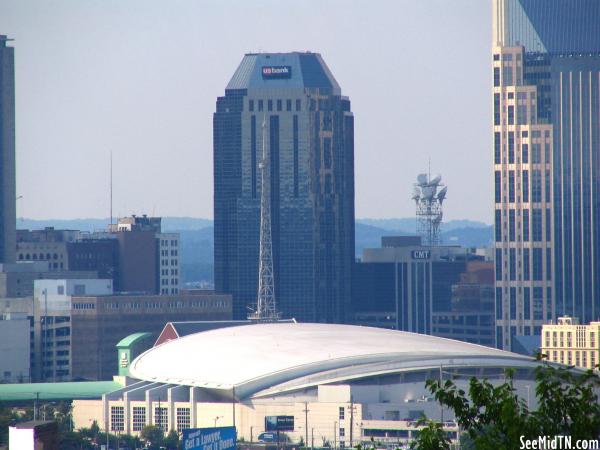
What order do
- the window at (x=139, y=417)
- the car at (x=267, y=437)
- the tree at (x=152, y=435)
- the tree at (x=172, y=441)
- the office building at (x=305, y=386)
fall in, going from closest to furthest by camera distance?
the tree at (x=172, y=441)
the tree at (x=152, y=435)
the car at (x=267, y=437)
the office building at (x=305, y=386)
the window at (x=139, y=417)

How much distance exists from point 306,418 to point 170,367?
81.8ft

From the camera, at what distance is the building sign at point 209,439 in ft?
254

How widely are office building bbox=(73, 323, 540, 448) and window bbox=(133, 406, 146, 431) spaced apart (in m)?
0.08

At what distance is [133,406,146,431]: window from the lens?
556 ft

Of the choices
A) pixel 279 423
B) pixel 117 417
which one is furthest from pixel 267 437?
pixel 117 417

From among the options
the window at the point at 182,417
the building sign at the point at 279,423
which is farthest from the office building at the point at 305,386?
the building sign at the point at 279,423

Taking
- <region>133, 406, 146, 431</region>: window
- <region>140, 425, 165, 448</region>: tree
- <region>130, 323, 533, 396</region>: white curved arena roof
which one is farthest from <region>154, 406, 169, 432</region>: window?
<region>140, 425, 165, 448</region>: tree

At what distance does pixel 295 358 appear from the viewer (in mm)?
174625

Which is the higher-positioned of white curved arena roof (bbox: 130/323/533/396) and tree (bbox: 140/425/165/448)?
white curved arena roof (bbox: 130/323/533/396)

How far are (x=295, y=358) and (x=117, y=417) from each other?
614 inches

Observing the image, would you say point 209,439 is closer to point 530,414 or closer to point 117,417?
Answer: point 530,414

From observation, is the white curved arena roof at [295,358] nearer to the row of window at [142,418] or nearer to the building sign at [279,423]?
the row of window at [142,418]

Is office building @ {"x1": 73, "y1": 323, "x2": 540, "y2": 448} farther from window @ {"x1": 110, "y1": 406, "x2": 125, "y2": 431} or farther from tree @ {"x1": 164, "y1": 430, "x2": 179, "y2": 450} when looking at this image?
tree @ {"x1": 164, "y1": 430, "x2": 179, "y2": 450}

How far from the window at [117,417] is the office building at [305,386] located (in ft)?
0.26
